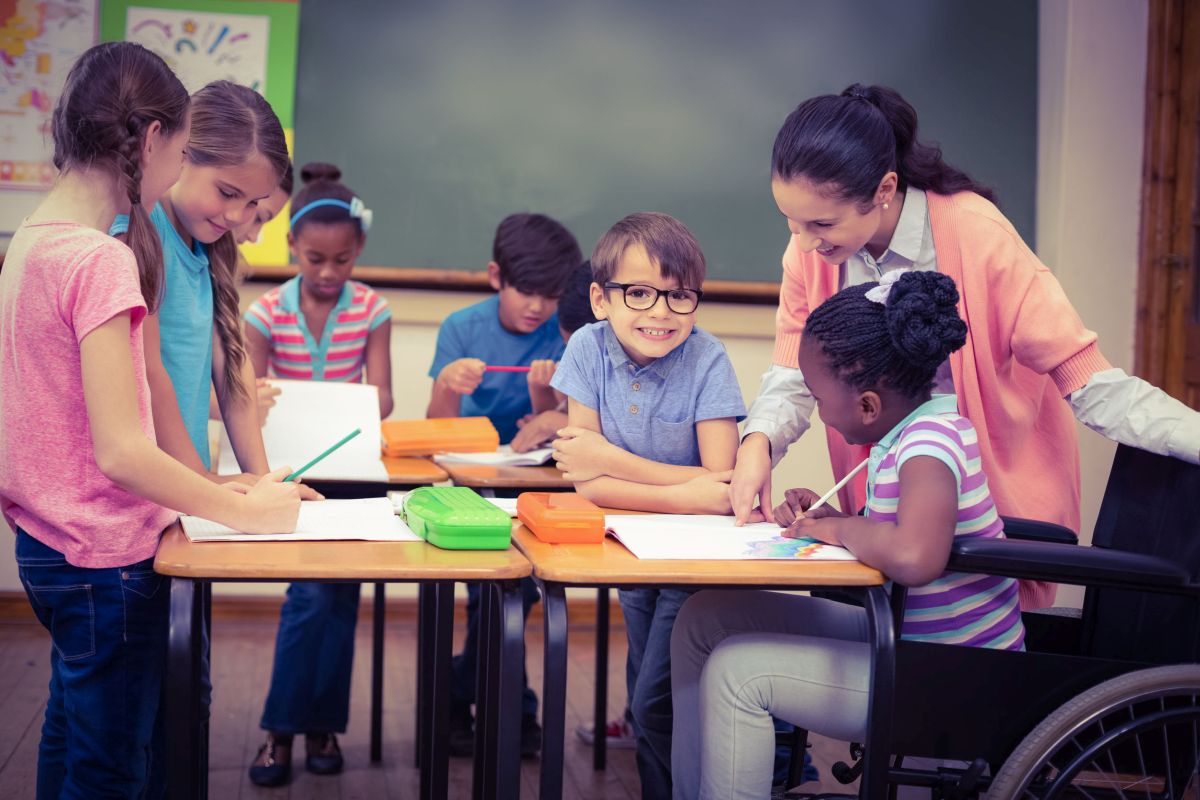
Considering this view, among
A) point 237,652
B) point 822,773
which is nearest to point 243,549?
point 822,773

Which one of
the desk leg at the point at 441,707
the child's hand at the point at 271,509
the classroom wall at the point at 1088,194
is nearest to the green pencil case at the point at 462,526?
the child's hand at the point at 271,509

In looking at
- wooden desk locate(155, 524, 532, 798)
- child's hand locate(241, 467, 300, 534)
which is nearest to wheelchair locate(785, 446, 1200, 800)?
wooden desk locate(155, 524, 532, 798)

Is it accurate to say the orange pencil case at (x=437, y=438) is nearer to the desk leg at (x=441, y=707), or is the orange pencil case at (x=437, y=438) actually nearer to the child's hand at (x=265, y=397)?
the child's hand at (x=265, y=397)

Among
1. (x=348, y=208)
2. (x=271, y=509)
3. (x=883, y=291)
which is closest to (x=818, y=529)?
(x=883, y=291)

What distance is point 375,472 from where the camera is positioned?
240 cm

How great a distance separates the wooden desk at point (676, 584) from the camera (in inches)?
57.1

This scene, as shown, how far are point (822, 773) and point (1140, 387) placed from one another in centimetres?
139

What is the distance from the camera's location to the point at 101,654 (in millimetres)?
1518

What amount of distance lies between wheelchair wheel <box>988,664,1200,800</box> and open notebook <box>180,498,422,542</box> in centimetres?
82

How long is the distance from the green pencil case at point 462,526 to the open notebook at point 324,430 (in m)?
0.78

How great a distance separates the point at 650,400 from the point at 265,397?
801 millimetres

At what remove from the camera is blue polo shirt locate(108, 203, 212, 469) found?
6.01ft

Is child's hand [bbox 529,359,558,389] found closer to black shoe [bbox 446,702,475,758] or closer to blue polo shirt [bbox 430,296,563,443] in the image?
blue polo shirt [bbox 430,296,563,443]

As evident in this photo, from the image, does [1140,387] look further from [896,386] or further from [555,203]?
[555,203]
